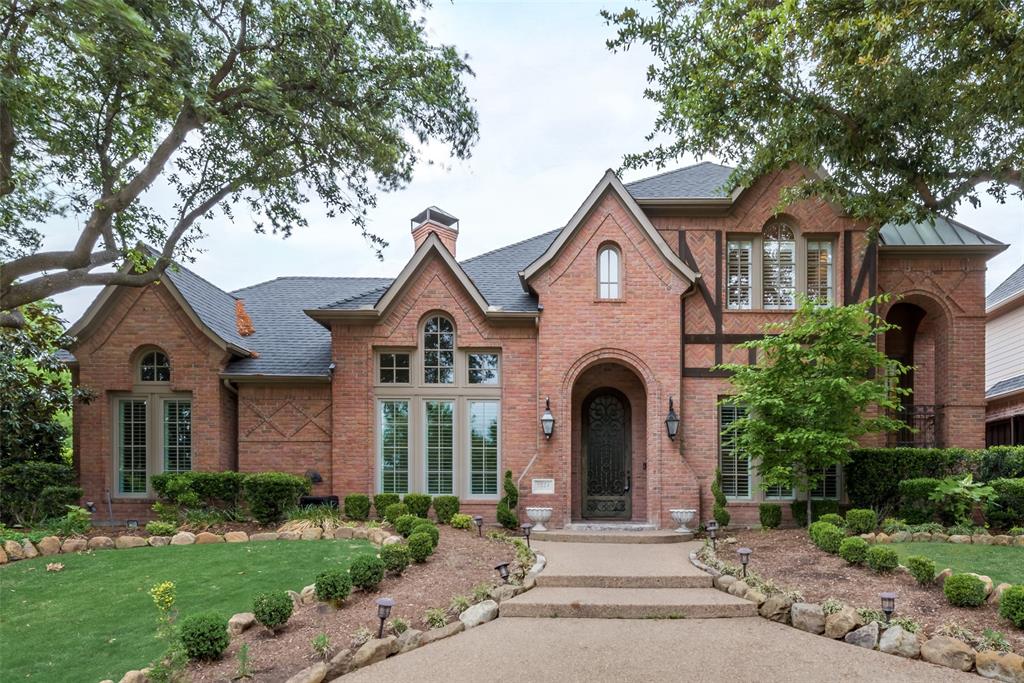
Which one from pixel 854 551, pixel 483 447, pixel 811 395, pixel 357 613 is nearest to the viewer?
pixel 357 613

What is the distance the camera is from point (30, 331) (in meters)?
13.0

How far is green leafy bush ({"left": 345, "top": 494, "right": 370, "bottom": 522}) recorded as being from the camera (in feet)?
40.8

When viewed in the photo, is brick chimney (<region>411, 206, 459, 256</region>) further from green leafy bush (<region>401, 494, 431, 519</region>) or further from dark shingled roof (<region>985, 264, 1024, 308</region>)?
dark shingled roof (<region>985, 264, 1024, 308</region>)

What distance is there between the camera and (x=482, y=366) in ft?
45.2


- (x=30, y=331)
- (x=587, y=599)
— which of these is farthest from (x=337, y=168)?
(x=587, y=599)

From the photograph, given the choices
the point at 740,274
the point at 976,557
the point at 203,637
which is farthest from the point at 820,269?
the point at 203,637

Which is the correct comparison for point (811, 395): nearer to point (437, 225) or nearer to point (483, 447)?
point (483, 447)

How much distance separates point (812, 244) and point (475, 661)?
454 inches

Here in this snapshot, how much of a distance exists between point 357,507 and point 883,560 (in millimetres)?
9020

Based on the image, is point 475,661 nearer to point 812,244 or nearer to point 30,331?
point 812,244

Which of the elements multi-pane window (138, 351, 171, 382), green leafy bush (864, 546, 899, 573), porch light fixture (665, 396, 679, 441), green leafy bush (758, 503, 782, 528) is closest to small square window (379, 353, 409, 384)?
multi-pane window (138, 351, 171, 382)

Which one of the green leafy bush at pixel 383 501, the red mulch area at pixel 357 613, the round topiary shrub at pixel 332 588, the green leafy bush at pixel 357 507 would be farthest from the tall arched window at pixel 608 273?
the round topiary shrub at pixel 332 588

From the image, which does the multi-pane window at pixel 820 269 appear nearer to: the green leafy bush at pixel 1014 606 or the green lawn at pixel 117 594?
the green leafy bush at pixel 1014 606

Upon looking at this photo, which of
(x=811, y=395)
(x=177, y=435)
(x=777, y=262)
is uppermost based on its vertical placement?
(x=777, y=262)
